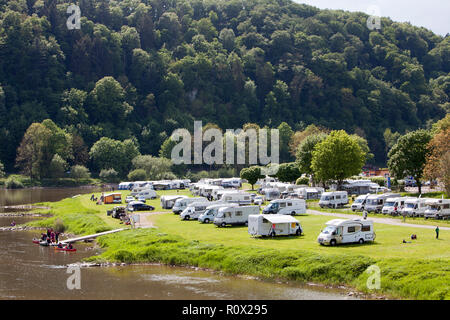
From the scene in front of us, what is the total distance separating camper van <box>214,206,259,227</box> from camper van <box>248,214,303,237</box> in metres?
6.39

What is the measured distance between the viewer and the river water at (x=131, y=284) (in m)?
28.5

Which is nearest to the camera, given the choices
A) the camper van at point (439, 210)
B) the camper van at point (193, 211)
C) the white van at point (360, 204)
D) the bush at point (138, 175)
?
the camper van at point (439, 210)

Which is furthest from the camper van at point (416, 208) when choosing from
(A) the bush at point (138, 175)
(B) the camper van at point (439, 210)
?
(A) the bush at point (138, 175)

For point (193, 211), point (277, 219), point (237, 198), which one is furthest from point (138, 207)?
point (277, 219)

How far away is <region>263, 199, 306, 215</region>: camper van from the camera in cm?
5194

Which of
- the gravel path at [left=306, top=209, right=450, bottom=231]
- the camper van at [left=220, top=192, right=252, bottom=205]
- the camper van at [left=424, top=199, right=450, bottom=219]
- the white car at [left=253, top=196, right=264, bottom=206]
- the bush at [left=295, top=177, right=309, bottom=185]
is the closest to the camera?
the gravel path at [left=306, top=209, right=450, bottom=231]

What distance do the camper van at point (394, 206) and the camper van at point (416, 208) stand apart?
1076mm

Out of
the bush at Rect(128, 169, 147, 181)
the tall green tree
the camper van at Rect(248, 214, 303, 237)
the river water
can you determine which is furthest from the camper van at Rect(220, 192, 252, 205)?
the bush at Rect(128, 169, 147, 181)

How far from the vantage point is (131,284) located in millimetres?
31297

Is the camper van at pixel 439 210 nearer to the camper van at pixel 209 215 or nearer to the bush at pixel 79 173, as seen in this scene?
the camper van at pixel 209 215

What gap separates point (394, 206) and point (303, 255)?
22207 mm

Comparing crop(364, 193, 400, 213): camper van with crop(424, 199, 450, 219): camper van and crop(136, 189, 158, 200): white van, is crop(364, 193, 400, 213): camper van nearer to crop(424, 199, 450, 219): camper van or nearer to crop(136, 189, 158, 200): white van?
crop(424, 199, 450, 219): camper van
